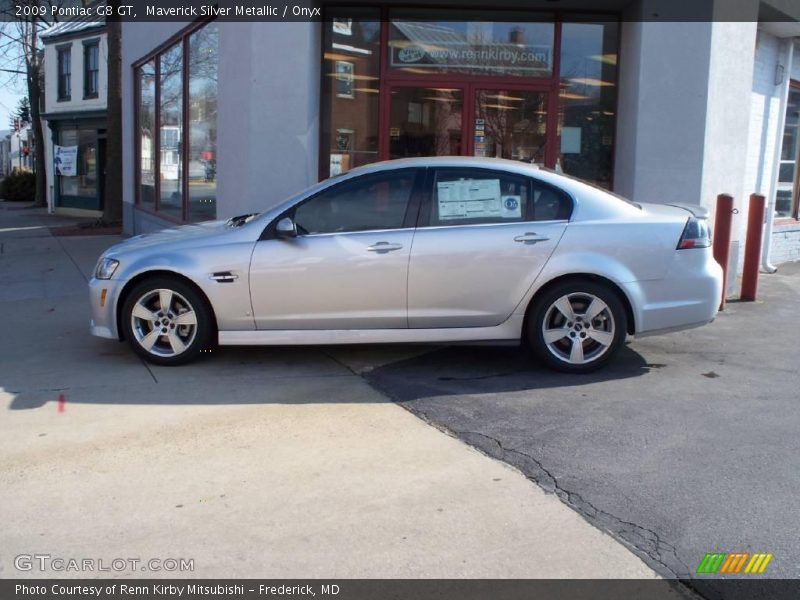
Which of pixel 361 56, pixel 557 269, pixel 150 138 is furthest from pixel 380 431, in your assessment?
pixel 150 138

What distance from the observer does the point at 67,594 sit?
11.0 feet

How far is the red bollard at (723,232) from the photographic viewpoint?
9109 mm

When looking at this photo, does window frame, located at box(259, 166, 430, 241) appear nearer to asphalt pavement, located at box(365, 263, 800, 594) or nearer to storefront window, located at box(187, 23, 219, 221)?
asphalt pavement, located at box(365, 263, 800, 594)

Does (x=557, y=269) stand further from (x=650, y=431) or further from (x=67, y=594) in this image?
(x=67, y=594)

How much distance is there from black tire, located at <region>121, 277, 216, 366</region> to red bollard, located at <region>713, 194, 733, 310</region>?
5592 millimetres

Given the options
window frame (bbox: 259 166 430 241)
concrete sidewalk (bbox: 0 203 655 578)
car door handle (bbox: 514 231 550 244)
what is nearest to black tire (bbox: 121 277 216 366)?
concrete sidewalk (bbox: 0 203 655 578)

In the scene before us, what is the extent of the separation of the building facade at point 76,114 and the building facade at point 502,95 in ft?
54.3

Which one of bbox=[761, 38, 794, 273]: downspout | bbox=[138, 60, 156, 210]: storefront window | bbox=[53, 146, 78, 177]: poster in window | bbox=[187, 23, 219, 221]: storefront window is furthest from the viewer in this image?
bbox=[53, 146, 78, 177]: poster in window

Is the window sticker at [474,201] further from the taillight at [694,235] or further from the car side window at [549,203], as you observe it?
the taillight at [694,235]

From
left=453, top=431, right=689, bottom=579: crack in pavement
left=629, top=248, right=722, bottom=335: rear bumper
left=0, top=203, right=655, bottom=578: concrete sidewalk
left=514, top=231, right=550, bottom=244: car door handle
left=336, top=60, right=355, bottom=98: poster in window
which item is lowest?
left=0, top=203, right=655, bottom=578: concrete sidewalk

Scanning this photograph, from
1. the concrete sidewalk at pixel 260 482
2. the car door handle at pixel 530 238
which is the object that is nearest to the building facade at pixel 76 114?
the concrete sidewalk at pixel 260 482

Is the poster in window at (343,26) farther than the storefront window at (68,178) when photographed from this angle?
No

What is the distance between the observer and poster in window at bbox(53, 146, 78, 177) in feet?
91.4

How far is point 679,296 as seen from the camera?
21.0 ft
